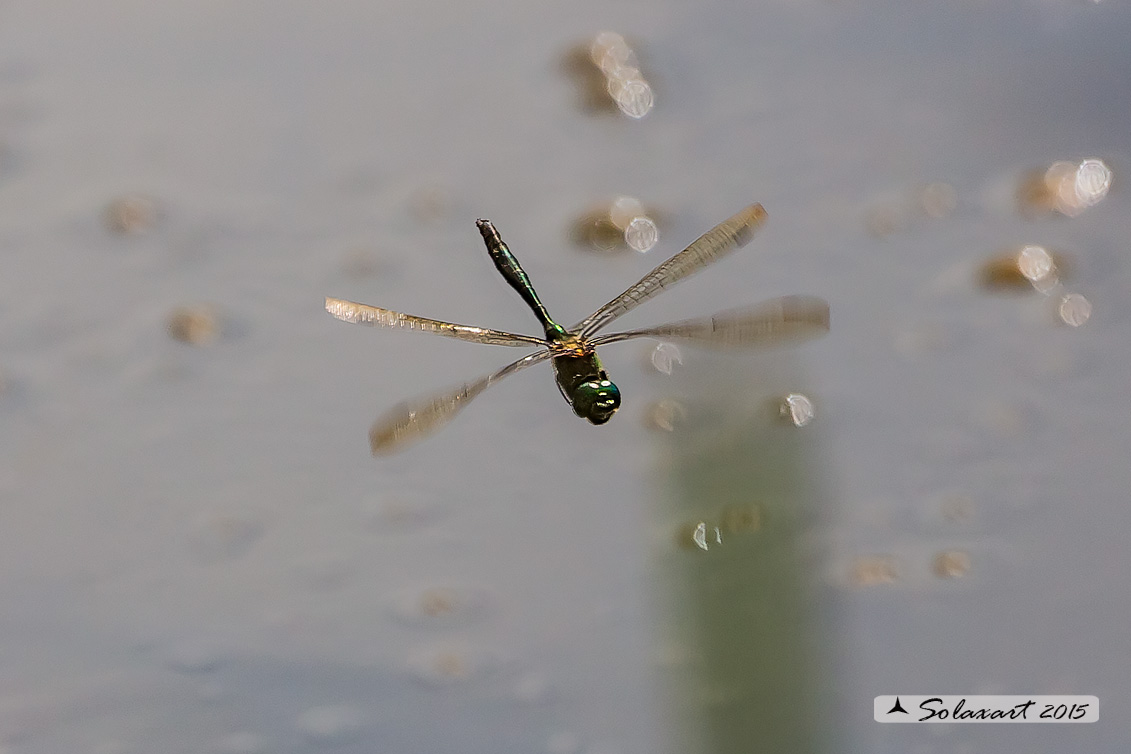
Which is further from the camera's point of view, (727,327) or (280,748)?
(280,748)

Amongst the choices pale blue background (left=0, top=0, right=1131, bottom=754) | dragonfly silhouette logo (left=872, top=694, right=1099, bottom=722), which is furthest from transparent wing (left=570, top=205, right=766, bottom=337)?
dragonfly silhouette logo (left=872, top=694, right=1099, bottom=722)

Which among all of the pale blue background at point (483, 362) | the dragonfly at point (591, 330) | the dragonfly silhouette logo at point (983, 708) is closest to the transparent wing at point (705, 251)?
the dragonfly at point (591, 330)

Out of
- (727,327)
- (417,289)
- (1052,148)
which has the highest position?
(1052,148)

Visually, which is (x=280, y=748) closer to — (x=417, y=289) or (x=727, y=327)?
(x=417, y=289)

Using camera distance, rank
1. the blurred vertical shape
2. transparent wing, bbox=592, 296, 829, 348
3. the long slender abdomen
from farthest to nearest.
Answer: the blurred vertical shape
the long slender abdomen
transparent wing, bbox=592, 296, 829, 348

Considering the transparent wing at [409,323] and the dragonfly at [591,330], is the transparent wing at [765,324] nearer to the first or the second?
the dragonfly at [591,330]

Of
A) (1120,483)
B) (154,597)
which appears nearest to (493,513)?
(154,597)

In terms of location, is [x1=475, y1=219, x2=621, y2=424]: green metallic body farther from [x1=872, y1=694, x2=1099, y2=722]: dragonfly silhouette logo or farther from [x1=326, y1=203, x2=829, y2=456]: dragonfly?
[x1=872, y1=694, x2=1099, y2=722]: dragonfly silhouette logo
